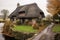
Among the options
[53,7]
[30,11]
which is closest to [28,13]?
[30,11]

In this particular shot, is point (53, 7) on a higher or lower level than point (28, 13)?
higher

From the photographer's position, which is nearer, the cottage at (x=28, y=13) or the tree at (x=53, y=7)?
the tree at (x=53, y=7)

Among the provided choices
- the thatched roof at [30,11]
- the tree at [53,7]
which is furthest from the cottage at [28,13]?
the tree at [53,7]

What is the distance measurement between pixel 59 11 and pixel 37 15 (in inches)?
286

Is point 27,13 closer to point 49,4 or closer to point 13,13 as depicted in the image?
point 13,13

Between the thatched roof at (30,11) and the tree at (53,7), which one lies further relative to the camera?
the thatched roof at (30,11)

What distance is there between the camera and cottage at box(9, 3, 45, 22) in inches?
1021

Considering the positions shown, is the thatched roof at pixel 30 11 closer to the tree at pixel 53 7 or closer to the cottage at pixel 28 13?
the cottage at pixel 28 13

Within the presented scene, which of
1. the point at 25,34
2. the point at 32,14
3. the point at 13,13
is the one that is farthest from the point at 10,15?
the point at 25,34

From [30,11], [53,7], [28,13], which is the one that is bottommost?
[28,13]

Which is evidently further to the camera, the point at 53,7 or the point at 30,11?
the point at 30,11

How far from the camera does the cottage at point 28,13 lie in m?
25.9

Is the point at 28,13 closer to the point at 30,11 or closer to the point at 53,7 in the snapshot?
the point at 30,11

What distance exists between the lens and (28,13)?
27.1 metres
